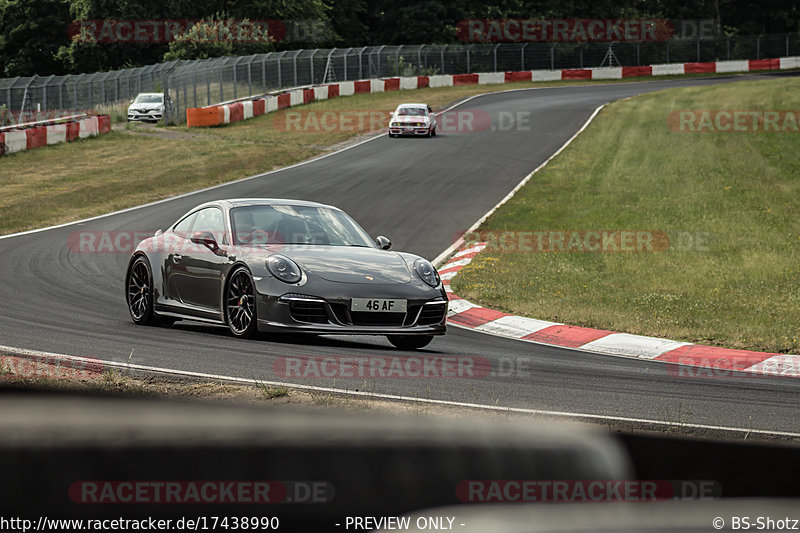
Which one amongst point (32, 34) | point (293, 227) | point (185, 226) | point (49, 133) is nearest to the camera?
point (293, 227)

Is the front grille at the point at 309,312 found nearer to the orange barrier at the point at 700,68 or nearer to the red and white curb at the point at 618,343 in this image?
the red and white curb at the point at 618,343

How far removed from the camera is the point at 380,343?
9.53m

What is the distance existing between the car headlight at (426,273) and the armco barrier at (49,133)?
77.3 feet

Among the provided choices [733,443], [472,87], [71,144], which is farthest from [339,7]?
[733,443]

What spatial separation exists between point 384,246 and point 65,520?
7822mm

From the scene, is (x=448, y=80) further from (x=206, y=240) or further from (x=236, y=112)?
(x=206, y=240)

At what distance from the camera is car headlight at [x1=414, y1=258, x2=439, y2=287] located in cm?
893

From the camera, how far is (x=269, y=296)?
8258mm

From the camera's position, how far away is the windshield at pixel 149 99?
43.4m

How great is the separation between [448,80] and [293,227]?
49.4 meters

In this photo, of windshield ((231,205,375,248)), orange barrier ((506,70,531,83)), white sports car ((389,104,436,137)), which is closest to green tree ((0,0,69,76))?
orange barrier ((506,70,531,83))

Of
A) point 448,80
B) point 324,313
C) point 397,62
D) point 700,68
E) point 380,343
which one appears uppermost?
point 397,62

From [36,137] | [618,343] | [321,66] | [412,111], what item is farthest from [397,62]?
[618,343]

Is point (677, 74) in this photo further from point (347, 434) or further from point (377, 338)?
point (347, 434)
